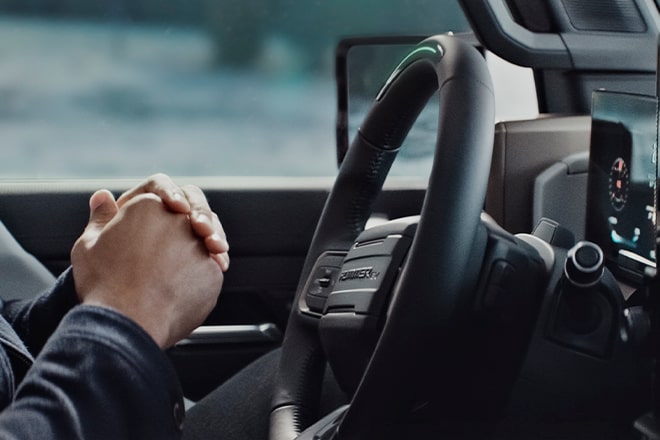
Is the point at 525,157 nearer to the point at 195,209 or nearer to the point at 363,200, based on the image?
the point at 363,200

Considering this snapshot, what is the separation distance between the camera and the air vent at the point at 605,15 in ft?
5.66

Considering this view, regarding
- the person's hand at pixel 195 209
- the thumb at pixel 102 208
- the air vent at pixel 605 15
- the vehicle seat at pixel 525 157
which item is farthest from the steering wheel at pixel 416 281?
the air vent at pixel 605 15

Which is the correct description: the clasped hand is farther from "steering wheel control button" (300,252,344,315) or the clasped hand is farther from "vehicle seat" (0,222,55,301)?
"vehicle seat" (0,222,55,301)

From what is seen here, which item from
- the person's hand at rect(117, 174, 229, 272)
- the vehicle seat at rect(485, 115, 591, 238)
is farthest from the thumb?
the vehicle seat at rect(485, 115, 591, 238)

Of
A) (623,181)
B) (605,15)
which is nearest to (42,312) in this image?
(623,181)

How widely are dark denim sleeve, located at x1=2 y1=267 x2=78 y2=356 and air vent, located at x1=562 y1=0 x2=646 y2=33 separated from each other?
1094 mm

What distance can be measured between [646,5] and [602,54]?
11cm

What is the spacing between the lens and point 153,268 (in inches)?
29.6

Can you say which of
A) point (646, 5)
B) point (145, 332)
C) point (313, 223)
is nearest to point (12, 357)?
point (145, 332)

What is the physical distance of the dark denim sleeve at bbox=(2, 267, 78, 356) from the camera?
100 cm

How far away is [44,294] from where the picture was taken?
1037 mm

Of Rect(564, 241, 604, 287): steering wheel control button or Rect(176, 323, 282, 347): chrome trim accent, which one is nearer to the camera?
Rect(564, 241, 604, 287): steering wheel control button

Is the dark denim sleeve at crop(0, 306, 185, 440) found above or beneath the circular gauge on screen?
beneath

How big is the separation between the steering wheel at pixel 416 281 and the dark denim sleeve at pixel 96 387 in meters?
0.21
